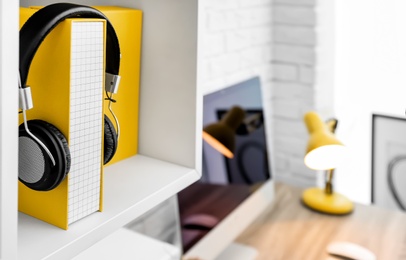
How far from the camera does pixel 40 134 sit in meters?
0.56

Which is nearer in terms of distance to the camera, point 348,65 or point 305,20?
point 305,20

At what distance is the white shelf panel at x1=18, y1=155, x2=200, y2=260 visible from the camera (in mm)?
557

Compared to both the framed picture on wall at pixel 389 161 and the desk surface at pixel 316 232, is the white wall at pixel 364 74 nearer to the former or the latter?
the framed picture on wall at pixel 389 161

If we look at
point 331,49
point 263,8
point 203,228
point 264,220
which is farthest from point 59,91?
point 331,49

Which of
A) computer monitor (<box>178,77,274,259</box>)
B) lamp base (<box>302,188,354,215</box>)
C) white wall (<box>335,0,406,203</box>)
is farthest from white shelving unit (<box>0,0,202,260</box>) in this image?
white wall (<box>335,0,406,203</box>)

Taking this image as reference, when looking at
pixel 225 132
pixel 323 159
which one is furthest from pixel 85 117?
pixel 323 159

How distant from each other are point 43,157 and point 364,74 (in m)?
1.71

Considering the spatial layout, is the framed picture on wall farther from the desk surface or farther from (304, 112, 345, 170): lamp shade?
(304, 112, 345, 170): lamp shade

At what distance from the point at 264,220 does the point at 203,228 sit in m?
0.38

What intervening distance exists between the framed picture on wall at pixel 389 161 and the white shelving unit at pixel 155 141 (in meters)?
1.40

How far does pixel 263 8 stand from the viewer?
6.15ft

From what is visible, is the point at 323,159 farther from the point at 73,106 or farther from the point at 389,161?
the point at 73,106

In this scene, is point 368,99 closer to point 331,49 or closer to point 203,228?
point 331,49

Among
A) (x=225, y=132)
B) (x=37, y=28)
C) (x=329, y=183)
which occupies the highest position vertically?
(x=37, y=28)
